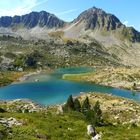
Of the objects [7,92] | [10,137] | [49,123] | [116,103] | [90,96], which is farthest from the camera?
[7,92]

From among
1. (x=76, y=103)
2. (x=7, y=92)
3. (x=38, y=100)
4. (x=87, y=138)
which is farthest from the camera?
(x=7, y=92)

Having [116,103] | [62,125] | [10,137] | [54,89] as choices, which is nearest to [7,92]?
[54,89]

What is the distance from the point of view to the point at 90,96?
466ft

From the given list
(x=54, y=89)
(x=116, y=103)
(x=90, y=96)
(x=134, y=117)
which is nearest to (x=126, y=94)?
(x=54, y=89)

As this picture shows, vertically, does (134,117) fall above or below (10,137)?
below

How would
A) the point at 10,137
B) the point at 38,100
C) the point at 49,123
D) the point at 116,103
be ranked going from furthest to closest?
the point at 38,100 < the point at 116,103 < the point at 49,123 < the point at 10,137

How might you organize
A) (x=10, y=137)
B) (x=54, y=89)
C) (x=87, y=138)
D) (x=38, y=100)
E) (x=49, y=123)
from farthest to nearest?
1. (x=54, y=89)
2. (x=38, y=100)
3. (x=49, y=123)
4. (x=87, y=138)
5. (x=10, y=137)

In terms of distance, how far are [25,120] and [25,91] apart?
128 metres

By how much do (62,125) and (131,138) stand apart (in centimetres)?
1210

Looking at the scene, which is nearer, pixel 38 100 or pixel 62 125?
pixel 62 125

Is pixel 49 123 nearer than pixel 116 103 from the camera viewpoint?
Yes

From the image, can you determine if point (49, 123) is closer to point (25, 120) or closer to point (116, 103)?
point (25, 120)

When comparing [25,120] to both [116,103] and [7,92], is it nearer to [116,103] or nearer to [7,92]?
[116,103]

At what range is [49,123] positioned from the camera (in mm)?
58188
